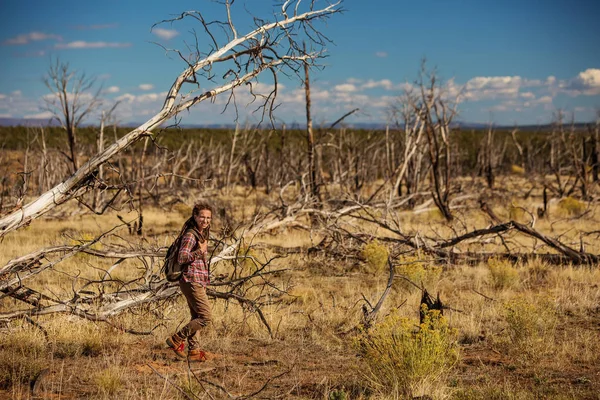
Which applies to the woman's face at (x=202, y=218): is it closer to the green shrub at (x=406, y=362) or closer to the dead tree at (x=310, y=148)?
the green shrub at (x=406, y=362)

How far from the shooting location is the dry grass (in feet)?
15.5

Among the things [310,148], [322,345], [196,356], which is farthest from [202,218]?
[310,148]

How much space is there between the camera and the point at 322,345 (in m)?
6.09

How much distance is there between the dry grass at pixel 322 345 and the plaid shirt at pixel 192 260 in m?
0.82

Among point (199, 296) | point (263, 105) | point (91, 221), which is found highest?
point (263, 105)

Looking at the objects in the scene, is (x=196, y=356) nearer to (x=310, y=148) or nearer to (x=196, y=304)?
(x=196, y=304)

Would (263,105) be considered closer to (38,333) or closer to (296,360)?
(296,360)

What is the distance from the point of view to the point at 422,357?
4.60 m

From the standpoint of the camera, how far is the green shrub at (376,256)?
9.58m

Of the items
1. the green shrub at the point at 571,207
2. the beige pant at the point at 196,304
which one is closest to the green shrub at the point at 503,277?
the beige pant at the point at 196,304

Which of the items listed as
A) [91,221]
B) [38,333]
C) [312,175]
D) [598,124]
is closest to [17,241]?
[91,221]

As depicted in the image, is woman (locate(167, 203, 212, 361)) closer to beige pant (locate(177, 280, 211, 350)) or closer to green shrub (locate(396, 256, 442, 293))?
beige pant (locate(177, 280, 211, 350))

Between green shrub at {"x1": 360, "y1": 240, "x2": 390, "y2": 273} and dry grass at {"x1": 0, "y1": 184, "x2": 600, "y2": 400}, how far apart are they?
432mm

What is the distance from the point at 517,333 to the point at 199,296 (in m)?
3.16
